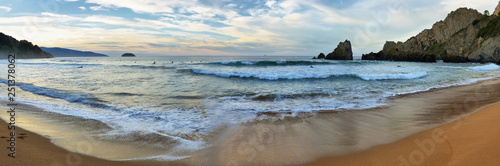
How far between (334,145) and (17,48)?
122168 mm

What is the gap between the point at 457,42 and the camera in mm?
59562

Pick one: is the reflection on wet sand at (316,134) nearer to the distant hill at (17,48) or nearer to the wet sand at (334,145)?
the wet sand at (334,145)

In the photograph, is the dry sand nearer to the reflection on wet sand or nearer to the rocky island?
the reflection on wet sand

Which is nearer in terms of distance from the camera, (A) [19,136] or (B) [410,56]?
(A) [19,136]

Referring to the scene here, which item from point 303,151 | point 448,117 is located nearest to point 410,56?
point 448,117

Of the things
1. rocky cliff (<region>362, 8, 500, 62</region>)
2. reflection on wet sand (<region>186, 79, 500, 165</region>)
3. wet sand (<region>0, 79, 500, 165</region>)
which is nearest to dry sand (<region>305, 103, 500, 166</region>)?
wet sand (<region>0, 79, 500, 165</region>)

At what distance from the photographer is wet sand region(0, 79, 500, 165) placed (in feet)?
8.68

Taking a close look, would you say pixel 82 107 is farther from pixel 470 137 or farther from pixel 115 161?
pixel 470 137

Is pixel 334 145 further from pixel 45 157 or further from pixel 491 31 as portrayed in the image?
pixel 491 31

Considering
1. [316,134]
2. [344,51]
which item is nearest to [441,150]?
[316,134]

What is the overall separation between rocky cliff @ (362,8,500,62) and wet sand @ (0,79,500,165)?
57490 mm

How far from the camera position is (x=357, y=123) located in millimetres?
4637

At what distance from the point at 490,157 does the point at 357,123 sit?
7.96ft

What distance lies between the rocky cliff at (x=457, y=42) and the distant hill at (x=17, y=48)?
4737 inches
